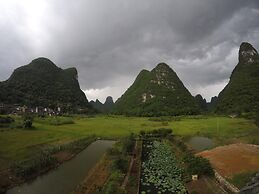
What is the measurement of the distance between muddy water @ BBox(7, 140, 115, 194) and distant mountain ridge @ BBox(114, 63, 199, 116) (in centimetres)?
6375

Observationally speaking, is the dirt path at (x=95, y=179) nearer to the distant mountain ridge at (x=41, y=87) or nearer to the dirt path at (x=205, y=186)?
the dirt path at (x=205, y=186)

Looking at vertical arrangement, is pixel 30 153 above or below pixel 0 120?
below

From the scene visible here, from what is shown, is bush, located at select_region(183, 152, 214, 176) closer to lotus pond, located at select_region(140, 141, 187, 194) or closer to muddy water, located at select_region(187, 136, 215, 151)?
A: lotus pond, located at select_region(140, 141, 187, 194)

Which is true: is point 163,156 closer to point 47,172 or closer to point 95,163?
point 95,163

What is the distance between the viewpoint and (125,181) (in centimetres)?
1978

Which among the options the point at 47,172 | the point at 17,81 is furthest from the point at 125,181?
the point at 17,81

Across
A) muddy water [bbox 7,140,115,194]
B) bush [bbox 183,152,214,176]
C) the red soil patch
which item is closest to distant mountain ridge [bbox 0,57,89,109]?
muddy water [bbox 7,140,115,194]

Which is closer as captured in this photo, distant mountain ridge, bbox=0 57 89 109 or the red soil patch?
the red soil patch

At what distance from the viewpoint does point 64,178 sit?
71.5 feet

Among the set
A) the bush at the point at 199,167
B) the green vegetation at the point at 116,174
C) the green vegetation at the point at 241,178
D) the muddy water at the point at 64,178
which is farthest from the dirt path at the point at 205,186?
the muddy water at the point at 64,178

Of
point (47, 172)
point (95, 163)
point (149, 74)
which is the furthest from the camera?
point (149, 74)

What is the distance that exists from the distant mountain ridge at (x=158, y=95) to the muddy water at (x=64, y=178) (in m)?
63.7

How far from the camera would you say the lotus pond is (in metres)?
18.4

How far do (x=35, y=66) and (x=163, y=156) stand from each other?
4586 inches
